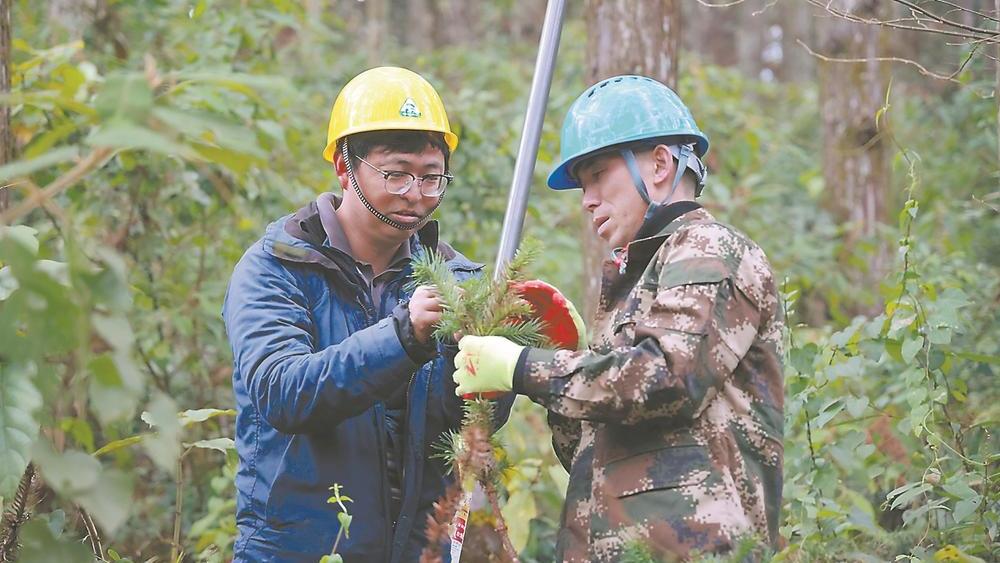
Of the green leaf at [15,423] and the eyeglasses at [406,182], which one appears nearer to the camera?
the green leaf at [15,423]

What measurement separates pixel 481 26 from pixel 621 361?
832 inches

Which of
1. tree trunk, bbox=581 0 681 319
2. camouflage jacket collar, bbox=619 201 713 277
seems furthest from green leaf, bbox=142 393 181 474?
tree trunk, bbox=581 0 681 319

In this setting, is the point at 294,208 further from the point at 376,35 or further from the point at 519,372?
the point at 376,35

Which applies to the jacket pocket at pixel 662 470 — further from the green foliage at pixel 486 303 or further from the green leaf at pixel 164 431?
the green leaf at pixel 164 431

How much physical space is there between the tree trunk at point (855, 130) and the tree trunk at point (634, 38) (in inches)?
160

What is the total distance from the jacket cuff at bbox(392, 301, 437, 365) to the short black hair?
681 mm

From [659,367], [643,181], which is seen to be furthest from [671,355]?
[643,181]

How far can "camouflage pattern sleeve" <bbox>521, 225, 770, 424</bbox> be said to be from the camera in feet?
7.84

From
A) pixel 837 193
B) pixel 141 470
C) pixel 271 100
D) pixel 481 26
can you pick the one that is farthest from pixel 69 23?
pixel 481 26

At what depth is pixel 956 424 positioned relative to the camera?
4430 mm

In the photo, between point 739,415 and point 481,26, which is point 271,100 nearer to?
point 739,415

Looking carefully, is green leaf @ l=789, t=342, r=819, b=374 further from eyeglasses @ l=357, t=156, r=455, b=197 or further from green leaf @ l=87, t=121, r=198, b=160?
green leaf @ l=87, t=121, r=198, b=160

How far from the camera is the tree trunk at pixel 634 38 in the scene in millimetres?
5297

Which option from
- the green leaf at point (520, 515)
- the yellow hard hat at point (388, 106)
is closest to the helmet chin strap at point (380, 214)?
A: the yellow hard hat at point (388, 106)
